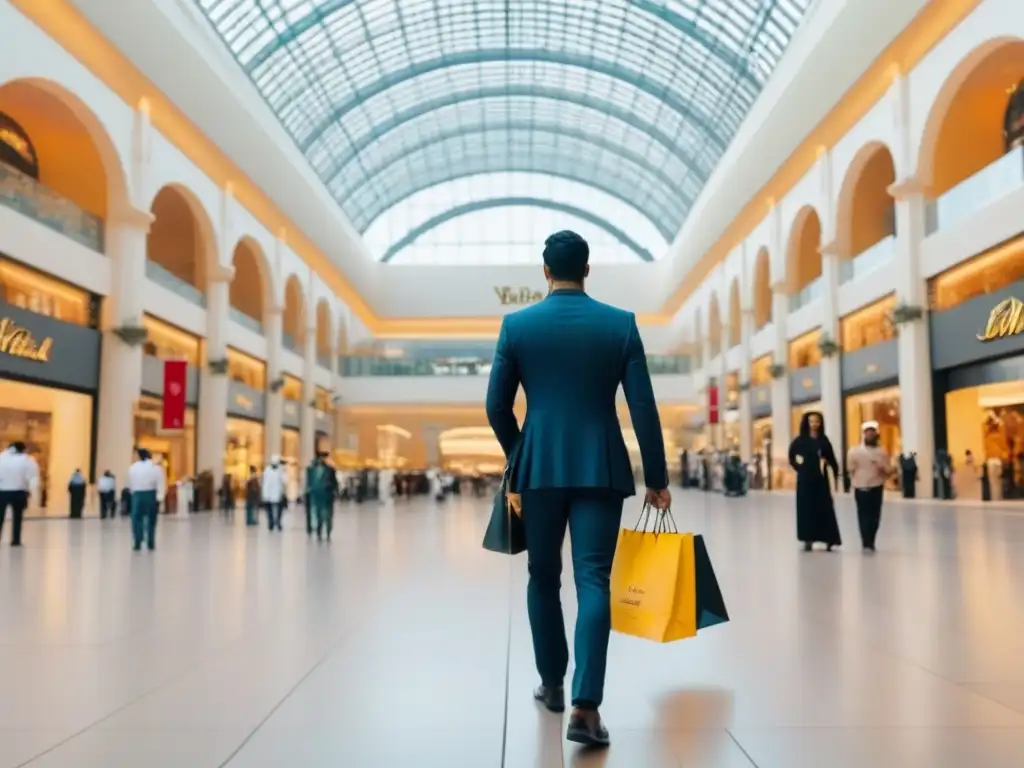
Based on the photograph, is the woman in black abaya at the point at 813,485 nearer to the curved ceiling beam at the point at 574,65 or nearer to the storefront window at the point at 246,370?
the storefront window at the point at 246,370

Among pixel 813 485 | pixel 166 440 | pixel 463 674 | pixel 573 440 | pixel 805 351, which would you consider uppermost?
pixel 805 351

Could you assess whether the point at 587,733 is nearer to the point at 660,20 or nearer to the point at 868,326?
the point at 868,326

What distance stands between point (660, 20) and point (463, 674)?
4280cm

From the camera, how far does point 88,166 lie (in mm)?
27609

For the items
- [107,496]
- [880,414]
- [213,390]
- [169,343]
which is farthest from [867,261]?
[107,496]

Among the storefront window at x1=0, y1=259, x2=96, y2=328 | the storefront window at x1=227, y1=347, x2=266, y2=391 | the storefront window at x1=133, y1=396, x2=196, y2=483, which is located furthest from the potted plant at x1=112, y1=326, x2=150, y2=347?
the storefront window at x1=227, y1=347, x2=266, y2=391

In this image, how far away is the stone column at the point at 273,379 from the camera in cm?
4247

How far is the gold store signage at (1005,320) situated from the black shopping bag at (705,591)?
65.1 ft

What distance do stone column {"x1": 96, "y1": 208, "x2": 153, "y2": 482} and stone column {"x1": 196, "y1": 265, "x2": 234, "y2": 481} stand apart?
264 inches

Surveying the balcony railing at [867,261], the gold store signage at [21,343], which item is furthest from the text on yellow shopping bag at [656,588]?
the balcony railing at [867,261]

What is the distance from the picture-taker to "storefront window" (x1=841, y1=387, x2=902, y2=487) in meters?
30.3

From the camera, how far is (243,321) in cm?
4003

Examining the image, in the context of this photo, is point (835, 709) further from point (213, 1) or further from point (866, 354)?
point (213, 1)

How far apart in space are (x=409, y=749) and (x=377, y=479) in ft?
130
